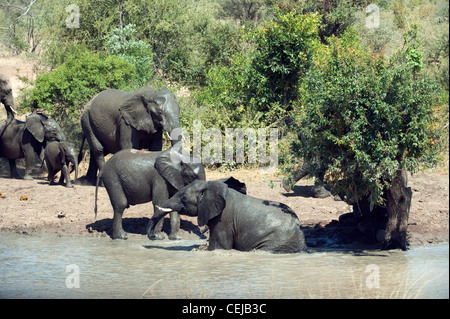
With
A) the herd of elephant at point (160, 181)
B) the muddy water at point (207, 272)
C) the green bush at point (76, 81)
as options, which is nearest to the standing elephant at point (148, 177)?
the herd of elephant at point (160, 181)

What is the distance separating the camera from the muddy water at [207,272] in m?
8.11

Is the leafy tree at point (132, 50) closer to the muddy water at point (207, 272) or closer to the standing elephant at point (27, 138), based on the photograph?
the standing elephant at point (27, 138)

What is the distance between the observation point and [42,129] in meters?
17.5

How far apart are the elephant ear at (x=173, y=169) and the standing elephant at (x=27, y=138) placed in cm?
643

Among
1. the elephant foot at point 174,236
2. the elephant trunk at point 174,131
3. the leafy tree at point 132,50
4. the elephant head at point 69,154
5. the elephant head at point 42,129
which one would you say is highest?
the leafy tree at point 132,50

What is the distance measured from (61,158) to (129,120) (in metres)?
2.80

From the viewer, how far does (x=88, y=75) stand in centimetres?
1906

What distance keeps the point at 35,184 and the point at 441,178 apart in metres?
9.47

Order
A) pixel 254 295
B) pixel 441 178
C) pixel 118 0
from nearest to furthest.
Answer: pixel 254 295
pixel 441 178
pixel 118 0

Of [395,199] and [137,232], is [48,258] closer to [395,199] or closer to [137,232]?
[137,232]

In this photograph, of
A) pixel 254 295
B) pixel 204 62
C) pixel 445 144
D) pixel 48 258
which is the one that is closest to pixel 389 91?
pixel 445 144

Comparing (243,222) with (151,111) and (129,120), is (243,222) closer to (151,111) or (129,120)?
(151,111)

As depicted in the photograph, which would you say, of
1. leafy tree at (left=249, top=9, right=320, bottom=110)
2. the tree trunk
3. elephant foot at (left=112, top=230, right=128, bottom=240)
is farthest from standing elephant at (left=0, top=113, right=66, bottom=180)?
the tree trunk

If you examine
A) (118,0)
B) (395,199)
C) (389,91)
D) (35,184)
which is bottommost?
(35,184)
